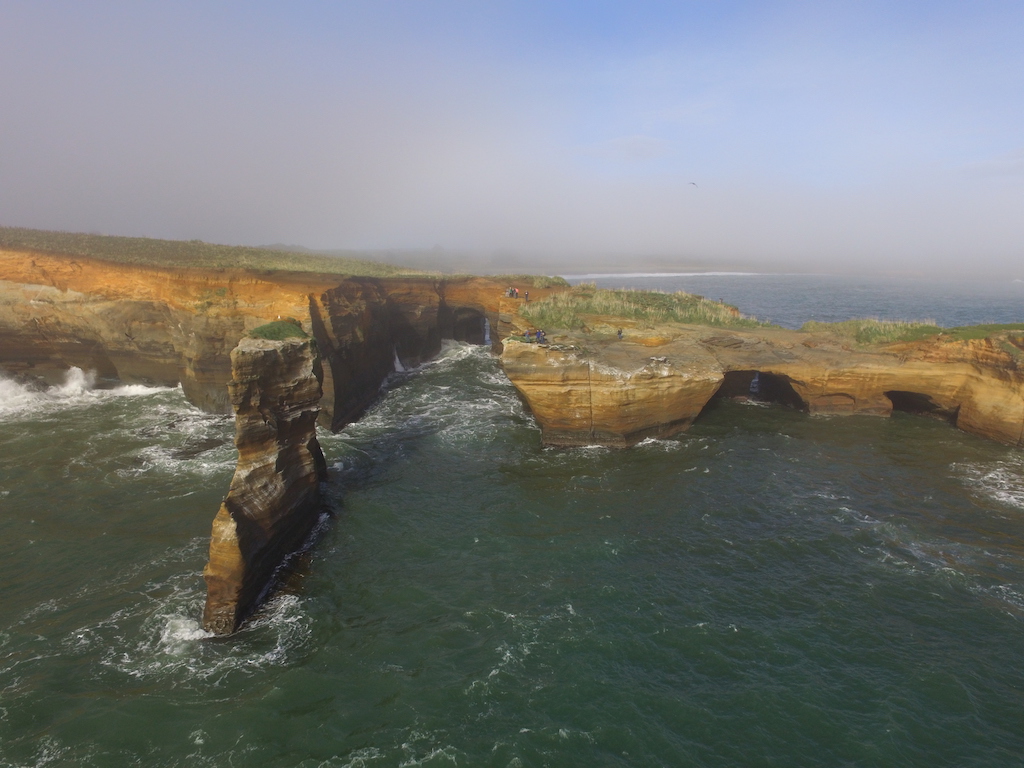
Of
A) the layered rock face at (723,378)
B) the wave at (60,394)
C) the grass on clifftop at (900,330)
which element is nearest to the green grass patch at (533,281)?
the layered rock face at (723,378)

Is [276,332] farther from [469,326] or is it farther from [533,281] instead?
[469,326]

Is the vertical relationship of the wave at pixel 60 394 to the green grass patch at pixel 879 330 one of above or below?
below

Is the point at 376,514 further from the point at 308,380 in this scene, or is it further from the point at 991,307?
the point at 991,307

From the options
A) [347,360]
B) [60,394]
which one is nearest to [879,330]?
[347,360]

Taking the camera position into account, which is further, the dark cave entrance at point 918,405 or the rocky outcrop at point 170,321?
the rocky outcrop at point 170,321

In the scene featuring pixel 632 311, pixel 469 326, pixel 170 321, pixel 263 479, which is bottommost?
pixel 263 479

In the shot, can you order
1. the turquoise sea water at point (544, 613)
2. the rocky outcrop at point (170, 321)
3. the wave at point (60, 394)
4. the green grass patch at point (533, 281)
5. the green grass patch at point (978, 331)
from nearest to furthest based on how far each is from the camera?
1. the turquoise sea water at point (544, 613)
2. the green grass patch at point (978, 331)
3. the rocky outcrop at point (170, 321)
4. the wave at point (60, 394)
5. the green grass patch at point (533, 281)

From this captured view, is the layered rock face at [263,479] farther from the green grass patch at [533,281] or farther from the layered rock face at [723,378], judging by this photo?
the green grass patch at [533,281]

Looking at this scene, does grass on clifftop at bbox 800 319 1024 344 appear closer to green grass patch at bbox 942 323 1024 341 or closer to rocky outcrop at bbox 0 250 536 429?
green grass patch at bbox 942 323 1024 341
